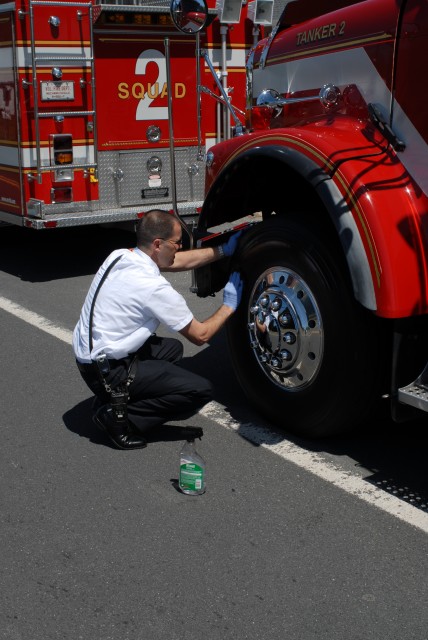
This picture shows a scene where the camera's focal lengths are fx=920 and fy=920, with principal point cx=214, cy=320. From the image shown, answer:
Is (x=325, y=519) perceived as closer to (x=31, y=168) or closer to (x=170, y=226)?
(x=170, y=226)

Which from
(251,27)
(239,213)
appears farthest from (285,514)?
(251,27)

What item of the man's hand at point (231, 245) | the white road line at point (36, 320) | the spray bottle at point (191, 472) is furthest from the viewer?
the white road line at point (36, 320)

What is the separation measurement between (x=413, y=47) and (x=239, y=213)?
1449 millimetres

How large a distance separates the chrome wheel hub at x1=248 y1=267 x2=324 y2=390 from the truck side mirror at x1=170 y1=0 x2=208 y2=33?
1424 millimetres

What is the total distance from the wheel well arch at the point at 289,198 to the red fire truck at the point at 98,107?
248 cm

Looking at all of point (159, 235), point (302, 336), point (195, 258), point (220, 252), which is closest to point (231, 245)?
point (220, 252)

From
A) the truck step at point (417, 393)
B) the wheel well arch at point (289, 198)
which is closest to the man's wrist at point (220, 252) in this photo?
the wheel well arch at point (289, 198)

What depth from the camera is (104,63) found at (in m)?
7.95

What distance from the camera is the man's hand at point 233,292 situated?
449 centimetres

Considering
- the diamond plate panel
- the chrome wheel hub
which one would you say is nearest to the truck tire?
the chrome wheel hub

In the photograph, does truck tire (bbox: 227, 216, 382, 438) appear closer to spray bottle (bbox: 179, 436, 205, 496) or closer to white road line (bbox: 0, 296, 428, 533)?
white road line (bbox: 0, 296, 428, 533)

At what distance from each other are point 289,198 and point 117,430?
1502 mm

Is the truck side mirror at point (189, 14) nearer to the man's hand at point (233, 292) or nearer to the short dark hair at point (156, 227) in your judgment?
the short dark hair at point (156, 227)

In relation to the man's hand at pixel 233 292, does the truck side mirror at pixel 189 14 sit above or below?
above
